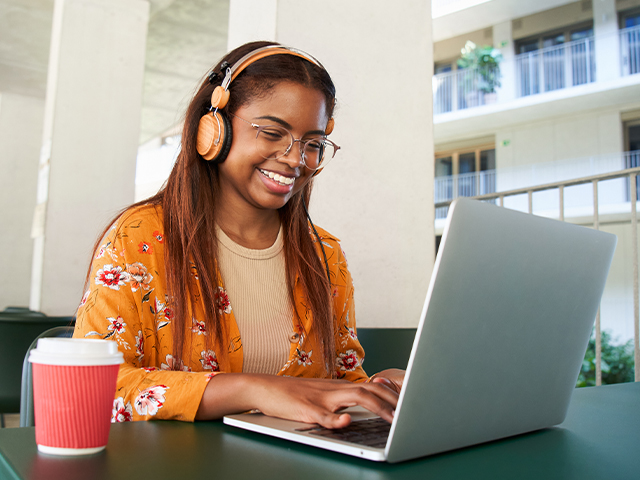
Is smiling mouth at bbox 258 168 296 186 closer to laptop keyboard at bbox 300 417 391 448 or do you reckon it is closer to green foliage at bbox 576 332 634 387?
laptop keyboard at bbox 300 417 391 448

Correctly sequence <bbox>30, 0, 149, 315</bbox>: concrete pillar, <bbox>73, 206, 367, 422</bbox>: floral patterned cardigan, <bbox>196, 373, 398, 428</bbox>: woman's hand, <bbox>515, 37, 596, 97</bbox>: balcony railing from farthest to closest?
1. <bbox>515, 37, 596, 97</bbox>: balcony railing
2. <bbox>30, 0, 149, 315</bbox>: concrete pillar
3. <bbox>73, 206, 367, 422</bbox>: floral patterned cardigan
4. <bbox>196, 373, 398, 428</bbox>: woman's hand

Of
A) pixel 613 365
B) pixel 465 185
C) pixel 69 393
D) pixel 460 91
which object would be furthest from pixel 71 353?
pixel 460 91

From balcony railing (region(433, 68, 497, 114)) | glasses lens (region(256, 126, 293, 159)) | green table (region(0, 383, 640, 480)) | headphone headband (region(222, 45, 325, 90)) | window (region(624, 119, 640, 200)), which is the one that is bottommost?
green table (region(0, 383, 640, 480))

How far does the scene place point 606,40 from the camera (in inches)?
400

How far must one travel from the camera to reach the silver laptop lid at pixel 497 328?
51 centimetres

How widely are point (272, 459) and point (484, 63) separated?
11.7 m

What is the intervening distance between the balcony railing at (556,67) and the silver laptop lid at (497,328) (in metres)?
11.2

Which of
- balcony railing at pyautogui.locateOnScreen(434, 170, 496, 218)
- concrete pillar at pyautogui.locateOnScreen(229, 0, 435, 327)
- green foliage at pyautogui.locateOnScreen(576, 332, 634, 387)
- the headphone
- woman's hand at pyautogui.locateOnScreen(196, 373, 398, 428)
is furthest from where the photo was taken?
balcony railing at pyautogui.locateOnScreen(434, 170, 496, 218)

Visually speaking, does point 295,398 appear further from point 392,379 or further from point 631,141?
point 631,141

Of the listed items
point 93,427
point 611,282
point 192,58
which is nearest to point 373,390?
point 93,427

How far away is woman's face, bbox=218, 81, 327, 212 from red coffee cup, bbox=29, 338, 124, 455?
0.73 meters

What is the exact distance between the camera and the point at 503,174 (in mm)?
11070

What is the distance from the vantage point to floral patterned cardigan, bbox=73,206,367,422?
78 centimetres

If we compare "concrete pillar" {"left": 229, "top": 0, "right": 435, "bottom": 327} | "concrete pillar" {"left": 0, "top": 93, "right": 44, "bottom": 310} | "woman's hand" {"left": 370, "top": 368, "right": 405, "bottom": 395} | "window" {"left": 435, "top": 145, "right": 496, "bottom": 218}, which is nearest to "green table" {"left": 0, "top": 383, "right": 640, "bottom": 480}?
"woman's hand" {"left": 370, "top": 368, "right": 405, "bottom": 395}
